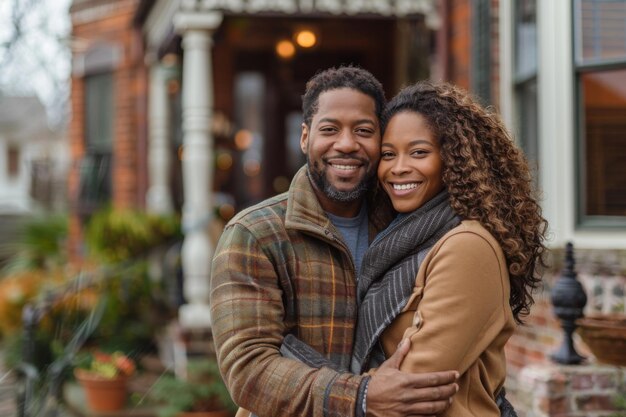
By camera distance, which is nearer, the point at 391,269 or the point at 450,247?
the point at 450,247

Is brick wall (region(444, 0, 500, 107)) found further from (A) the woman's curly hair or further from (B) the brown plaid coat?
(B) the brown plaid coat

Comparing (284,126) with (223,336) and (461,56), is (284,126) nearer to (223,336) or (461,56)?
(461,56)

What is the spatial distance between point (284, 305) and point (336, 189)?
37 centimetres

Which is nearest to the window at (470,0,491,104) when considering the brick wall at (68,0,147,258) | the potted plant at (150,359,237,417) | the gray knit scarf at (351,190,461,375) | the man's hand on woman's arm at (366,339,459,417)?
the potted plant at (150,359,237,417)

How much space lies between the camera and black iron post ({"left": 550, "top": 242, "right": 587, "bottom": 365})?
3.62 meters

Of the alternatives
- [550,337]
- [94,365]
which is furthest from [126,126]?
[550,337]

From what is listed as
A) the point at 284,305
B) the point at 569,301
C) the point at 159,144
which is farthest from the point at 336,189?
the point at 159,144

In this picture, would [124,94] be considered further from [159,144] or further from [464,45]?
[464,45]

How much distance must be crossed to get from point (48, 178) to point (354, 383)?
64.1ft

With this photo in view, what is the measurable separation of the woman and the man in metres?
0.06

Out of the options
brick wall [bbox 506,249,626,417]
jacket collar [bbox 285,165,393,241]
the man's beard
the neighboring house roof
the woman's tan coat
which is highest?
the neighboring house roof

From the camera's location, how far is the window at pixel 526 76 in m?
5.23

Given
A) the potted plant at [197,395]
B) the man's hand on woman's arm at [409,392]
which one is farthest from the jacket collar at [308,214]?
the potted plant at [197,395]

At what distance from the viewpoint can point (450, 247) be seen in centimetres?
204
